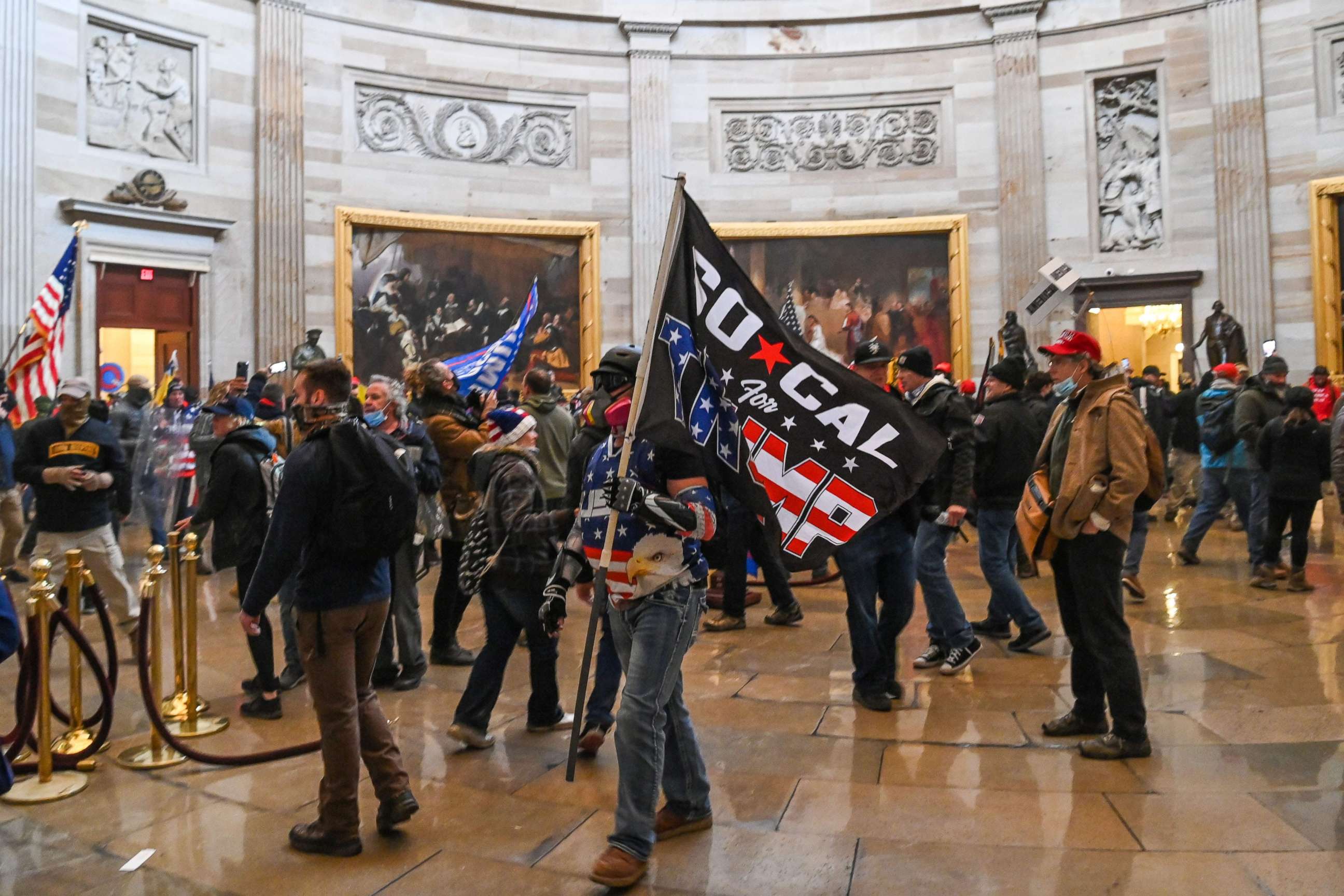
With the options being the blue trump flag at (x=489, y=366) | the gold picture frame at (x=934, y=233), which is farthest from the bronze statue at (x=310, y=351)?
the gold picture frame at (x=934, y=233)

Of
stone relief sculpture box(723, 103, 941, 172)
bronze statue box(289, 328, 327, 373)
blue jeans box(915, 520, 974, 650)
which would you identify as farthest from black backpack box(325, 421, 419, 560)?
stone relief sculpture box(723, 103, 941, 172)

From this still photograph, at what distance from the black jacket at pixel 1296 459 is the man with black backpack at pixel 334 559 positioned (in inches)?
281

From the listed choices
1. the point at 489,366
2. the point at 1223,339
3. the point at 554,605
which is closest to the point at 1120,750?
the point at 554,605

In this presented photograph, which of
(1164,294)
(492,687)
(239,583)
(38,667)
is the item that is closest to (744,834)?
(492,687)

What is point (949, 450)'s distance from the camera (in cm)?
563

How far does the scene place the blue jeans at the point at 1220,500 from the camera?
28.9ft

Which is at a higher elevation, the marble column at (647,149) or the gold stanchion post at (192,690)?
the marble column at (647,149)

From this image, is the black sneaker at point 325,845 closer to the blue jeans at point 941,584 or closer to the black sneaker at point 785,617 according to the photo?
the blue jeans at point 941,584

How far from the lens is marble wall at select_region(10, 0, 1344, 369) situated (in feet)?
54.3

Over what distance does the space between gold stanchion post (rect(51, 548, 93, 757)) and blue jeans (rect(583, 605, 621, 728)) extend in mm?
2381

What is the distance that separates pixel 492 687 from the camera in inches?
185

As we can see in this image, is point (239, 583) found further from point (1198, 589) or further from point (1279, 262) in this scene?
point (1279, 262)

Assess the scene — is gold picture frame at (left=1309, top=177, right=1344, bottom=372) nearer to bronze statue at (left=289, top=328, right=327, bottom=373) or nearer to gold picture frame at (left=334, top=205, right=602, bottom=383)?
gold picture frame at (left=334, top=205, right=602, bottom=383)

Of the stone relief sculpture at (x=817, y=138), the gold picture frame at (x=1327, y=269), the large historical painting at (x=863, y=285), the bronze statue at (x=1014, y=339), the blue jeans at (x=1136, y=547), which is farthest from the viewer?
the stone relief sculpture at (x=817, y=138)
